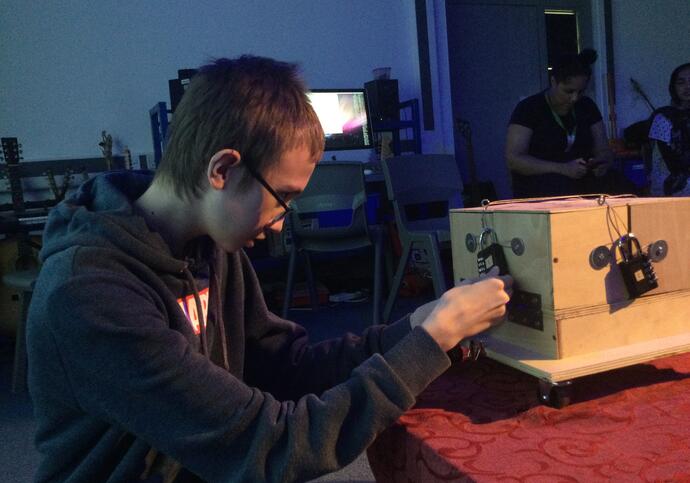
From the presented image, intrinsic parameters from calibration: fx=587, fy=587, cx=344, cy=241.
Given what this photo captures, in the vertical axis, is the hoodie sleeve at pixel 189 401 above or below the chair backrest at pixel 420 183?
below

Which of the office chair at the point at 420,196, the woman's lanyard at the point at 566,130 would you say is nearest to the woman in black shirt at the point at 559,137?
the woman's lanyard at the point at 566,130

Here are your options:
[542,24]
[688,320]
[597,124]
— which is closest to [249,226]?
[688,320]

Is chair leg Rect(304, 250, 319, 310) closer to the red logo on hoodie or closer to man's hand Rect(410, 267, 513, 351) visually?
the red logo on hoodie

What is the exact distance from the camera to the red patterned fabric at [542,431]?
589mm

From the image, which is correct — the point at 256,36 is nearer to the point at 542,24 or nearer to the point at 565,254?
the point at 542,24

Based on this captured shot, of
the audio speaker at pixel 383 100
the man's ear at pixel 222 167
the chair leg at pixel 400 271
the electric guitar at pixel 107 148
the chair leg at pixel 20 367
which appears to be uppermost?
the audio speaker at pixel 383 100

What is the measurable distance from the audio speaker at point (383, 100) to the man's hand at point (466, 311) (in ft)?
11.0

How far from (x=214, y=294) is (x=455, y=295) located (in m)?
0.37

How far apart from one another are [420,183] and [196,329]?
7.41 feet

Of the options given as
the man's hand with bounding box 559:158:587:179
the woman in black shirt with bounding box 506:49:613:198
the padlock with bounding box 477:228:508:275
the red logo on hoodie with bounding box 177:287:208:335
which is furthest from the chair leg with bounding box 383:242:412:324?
the red logo on hoodie with bounding box 177:287:208:335

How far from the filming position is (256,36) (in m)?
4.15

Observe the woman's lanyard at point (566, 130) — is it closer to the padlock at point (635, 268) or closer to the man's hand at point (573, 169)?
the man's hand at point (573, 169)

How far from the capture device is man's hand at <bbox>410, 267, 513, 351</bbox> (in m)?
0.69

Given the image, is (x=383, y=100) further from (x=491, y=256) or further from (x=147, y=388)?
(x=147, y=388)
